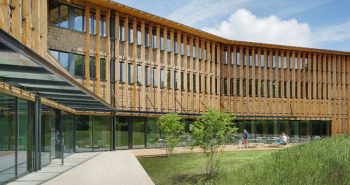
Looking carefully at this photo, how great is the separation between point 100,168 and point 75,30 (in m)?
14.2

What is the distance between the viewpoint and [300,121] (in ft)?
181

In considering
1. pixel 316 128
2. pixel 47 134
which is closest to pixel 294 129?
pixel 316 128

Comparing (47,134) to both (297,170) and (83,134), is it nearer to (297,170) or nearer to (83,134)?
(83,134)

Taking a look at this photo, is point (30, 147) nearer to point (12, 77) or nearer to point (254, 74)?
point (12, 77)

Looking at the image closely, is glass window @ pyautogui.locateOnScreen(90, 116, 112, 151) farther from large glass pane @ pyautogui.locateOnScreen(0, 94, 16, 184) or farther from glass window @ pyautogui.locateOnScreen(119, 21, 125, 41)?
large glass pane @ pyautogui.locateOnScreen(0, 94, 16, 184)

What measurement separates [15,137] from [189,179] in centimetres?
778

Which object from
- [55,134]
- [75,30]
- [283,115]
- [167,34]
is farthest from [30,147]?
[283,115]

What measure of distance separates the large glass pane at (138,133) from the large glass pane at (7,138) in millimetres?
21978

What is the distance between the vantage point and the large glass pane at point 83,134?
109 ft

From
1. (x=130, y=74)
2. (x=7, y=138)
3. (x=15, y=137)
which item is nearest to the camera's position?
(x=7, y=138)

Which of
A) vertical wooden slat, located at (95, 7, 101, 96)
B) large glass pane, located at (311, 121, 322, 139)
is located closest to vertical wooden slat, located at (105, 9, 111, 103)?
vertical wooden slat, located at (95, 7, 101, 96)

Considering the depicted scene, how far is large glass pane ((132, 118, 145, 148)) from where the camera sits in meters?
38.4

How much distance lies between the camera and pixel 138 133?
38812 millimetres

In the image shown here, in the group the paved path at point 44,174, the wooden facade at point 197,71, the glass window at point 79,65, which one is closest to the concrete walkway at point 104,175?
the paved path at point 44,174
